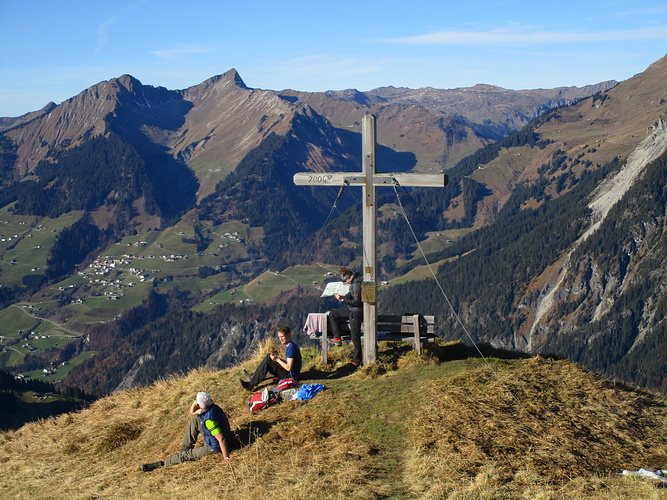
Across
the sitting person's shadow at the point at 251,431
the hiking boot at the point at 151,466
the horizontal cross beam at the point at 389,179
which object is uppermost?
the horizontal cross beam at the point at 389,179

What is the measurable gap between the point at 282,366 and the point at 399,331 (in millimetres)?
4640

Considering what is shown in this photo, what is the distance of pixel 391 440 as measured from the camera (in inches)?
641

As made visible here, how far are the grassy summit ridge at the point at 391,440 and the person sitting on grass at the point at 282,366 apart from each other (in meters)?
0.62

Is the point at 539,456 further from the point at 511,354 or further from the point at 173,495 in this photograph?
the point at 511,354

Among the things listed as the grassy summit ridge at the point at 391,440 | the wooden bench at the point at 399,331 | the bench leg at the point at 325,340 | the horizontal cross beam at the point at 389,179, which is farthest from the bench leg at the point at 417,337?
the horizontal cross beam at the point at 389,179

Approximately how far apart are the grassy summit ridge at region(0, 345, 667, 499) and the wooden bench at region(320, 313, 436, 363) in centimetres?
63

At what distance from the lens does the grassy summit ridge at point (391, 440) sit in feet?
45.2

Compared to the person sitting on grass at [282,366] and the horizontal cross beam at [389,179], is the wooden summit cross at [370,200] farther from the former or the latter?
the person sitting on grass at [282,366]

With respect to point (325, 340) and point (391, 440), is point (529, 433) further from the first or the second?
point (325, 340)

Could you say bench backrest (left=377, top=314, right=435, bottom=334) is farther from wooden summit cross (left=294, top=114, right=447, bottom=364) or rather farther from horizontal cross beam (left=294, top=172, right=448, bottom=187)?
horizontal cross beam (left=294, top=172, right=448, bottom=187)

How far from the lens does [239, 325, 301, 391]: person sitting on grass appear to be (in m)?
21.0

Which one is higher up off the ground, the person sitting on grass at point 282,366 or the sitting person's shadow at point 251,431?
the person sitting on grass at point 282,366

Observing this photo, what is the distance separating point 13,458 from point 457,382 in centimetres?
1411

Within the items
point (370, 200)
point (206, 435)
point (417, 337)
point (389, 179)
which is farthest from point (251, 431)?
point (389, 179)
